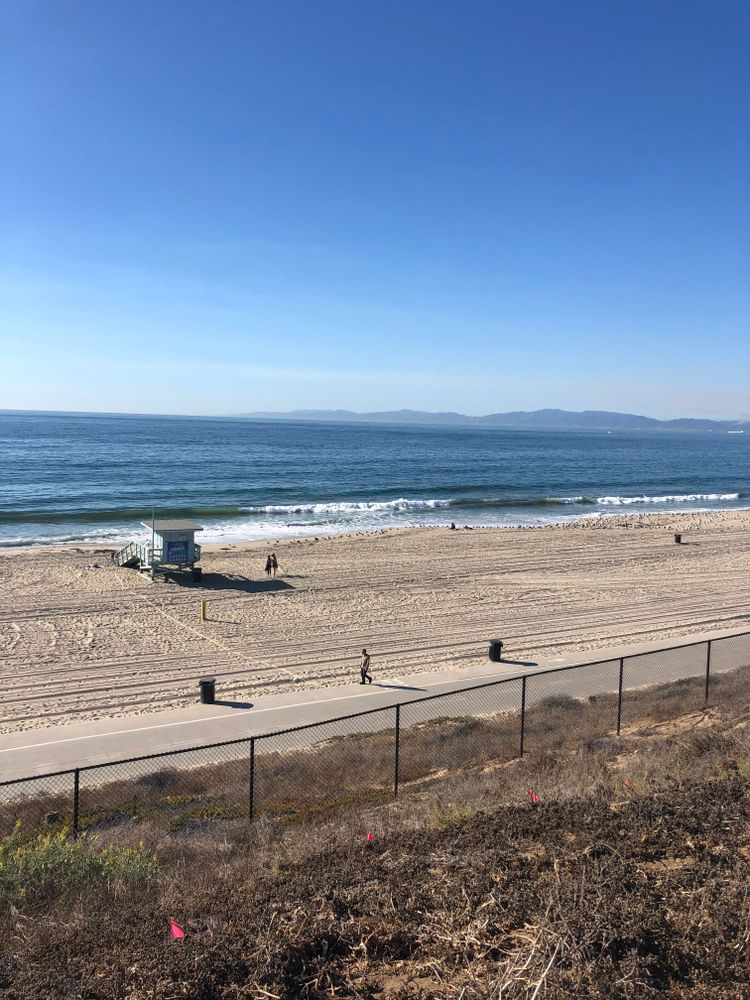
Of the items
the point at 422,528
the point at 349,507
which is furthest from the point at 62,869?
the point at 349,507

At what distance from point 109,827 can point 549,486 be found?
7047 centimetres

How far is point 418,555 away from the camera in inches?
1425

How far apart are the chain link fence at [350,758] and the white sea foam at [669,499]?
5183cm

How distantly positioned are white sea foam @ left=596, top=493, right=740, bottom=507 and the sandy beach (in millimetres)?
26713

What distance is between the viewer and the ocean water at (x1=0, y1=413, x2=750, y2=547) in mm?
48531

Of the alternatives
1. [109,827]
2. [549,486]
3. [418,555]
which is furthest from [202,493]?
[109,827]

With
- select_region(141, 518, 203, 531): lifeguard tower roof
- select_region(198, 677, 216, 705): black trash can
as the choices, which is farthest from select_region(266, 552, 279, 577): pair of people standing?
select_region(198, 677, 216, 705): black trash can

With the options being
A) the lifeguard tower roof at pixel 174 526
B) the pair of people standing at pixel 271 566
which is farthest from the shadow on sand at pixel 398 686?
the lifeguard tower roof at pixel 174 526

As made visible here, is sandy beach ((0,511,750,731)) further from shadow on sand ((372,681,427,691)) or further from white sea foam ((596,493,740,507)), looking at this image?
white sea foam ((596,493,740,507))

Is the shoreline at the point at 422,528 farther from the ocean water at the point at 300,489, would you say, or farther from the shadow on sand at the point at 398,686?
the shadow on sand at the point at 398,686

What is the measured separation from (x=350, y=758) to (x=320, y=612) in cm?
1309

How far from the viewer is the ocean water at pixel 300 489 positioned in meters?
48.5

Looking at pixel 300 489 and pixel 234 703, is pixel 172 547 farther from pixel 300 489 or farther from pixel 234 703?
pixel 300 489

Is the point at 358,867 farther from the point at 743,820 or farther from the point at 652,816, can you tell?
the point at 743,820
